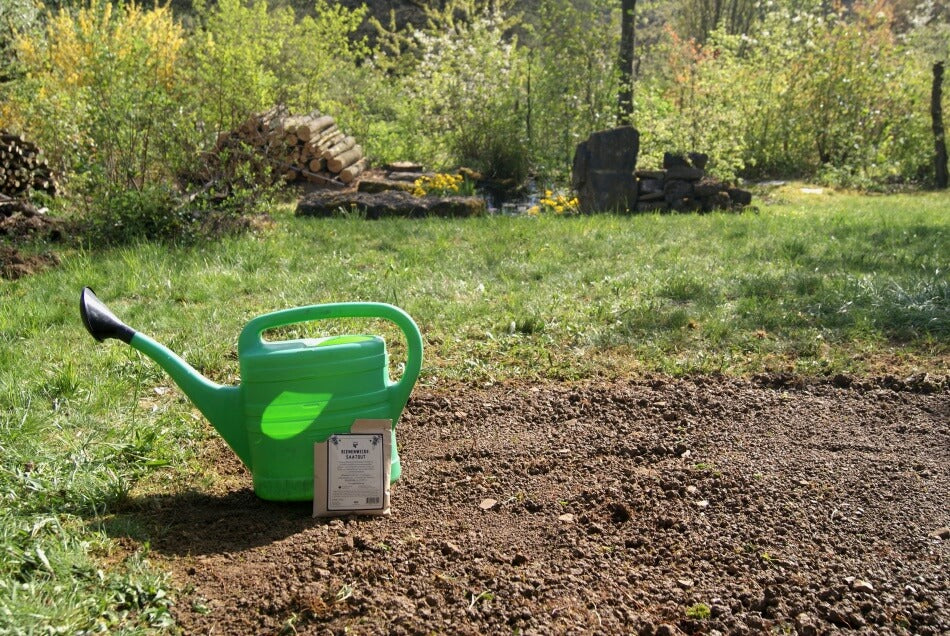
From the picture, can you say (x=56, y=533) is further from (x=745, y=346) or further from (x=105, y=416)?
(x=745, y=346)

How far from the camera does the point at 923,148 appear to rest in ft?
39.1

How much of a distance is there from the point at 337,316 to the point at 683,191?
689 cm

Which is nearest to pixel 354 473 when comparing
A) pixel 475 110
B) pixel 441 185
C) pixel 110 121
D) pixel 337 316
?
pixel 337 316

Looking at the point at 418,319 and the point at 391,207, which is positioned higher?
the point at 391,207

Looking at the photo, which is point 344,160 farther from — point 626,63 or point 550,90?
point 626,63

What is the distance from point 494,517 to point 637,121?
372 inches

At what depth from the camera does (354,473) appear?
2539 millimetres

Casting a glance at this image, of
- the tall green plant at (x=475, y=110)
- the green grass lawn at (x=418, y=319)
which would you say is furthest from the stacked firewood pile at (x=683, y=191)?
the tall green plant at (x=475, y=110)

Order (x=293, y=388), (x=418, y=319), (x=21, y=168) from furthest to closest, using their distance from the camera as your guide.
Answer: (x=21, y=168)
(x=418, y=319)
(x=293, y=388)

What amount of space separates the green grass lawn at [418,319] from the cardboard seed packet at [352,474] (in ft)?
1.75

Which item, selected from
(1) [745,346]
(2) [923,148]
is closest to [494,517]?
(1) [745,346]

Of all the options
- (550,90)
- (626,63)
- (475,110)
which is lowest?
(475,110)

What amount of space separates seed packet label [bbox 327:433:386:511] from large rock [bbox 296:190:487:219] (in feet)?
18.6

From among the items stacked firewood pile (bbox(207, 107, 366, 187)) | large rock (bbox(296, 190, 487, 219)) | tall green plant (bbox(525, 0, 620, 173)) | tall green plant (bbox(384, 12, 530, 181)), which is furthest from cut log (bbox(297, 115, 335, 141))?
tall green plant (bbox(525, 0, 620, 173))
